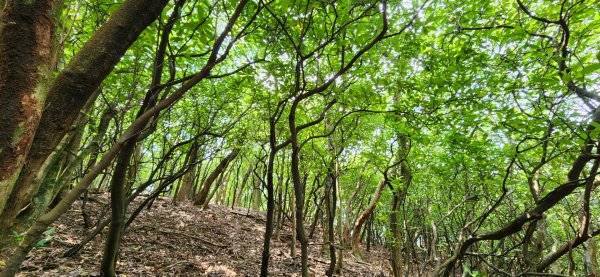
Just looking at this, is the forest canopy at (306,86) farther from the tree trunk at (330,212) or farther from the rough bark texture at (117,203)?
the tree trunk at (330,212)

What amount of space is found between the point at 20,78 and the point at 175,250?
6.03 meters

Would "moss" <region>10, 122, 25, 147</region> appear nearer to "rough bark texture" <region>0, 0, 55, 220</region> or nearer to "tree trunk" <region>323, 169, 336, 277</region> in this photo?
"rough bark texture" <region>0, 0, 55, 220</region>

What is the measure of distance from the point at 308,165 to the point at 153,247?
15.4 ft

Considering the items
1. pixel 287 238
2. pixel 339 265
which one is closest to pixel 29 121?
pixel 339 265

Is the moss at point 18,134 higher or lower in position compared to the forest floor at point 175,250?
higher

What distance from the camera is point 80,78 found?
159 centimetres

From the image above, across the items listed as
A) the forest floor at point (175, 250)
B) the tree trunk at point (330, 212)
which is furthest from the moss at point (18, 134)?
the tree trunk at point (330, 212)

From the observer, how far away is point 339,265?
8188 mm

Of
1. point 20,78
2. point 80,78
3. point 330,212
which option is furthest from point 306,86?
point 20,78

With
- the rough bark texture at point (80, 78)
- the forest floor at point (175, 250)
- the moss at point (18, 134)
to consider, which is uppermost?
the rough bark texture at point (80, 78)

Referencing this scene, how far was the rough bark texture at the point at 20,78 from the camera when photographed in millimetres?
1291

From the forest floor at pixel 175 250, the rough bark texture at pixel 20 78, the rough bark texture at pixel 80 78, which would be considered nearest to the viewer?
the rough bark texture at pixel 20 78

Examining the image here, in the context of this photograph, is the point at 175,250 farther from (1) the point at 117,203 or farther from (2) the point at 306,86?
(2) the point at 306,86

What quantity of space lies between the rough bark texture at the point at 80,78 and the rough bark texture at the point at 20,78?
5 centimetres
